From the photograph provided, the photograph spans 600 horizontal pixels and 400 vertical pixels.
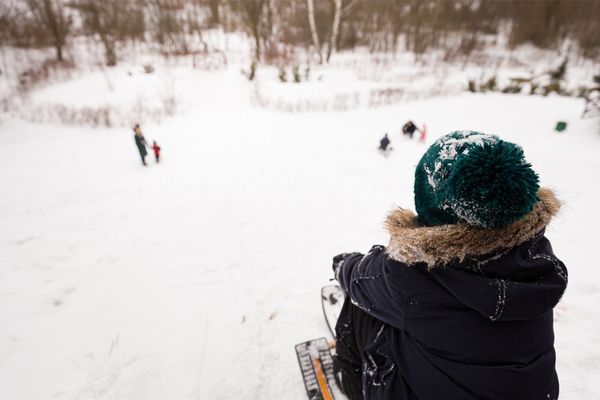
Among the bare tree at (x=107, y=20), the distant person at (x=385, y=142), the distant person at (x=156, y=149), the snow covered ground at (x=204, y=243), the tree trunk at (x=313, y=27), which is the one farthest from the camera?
the tree trunk at (x=313, y=27)

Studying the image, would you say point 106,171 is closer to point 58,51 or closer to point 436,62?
point 58,51

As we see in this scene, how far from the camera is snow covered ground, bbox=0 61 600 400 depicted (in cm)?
223

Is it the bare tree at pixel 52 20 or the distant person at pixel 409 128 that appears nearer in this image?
the distant person at pixel 409 128

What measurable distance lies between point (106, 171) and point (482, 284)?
6546 millimetres

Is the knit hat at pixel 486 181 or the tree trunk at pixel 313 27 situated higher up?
the tree trunk at pixel 313 27

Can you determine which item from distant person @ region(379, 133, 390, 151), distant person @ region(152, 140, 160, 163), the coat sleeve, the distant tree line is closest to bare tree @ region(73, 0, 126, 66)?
the distant tree line

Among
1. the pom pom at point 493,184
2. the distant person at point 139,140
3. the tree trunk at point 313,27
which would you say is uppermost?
the tree trunk at point 313,27

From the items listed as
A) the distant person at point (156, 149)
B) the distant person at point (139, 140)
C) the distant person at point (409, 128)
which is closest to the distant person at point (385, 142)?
the distant person at point (409, 128)

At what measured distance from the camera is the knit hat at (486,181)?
0.72 meters

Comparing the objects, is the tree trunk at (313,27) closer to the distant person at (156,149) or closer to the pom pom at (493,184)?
the distant person at (156,149)

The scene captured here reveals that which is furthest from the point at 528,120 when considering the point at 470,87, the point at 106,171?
the point at 106,171

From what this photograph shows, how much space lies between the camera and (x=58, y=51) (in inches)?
533

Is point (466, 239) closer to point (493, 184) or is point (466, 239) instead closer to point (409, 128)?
point (493, 184)

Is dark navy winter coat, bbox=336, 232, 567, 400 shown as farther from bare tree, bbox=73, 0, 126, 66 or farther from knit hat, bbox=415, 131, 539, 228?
bare tree, bbox=73, 0, 126, 66
